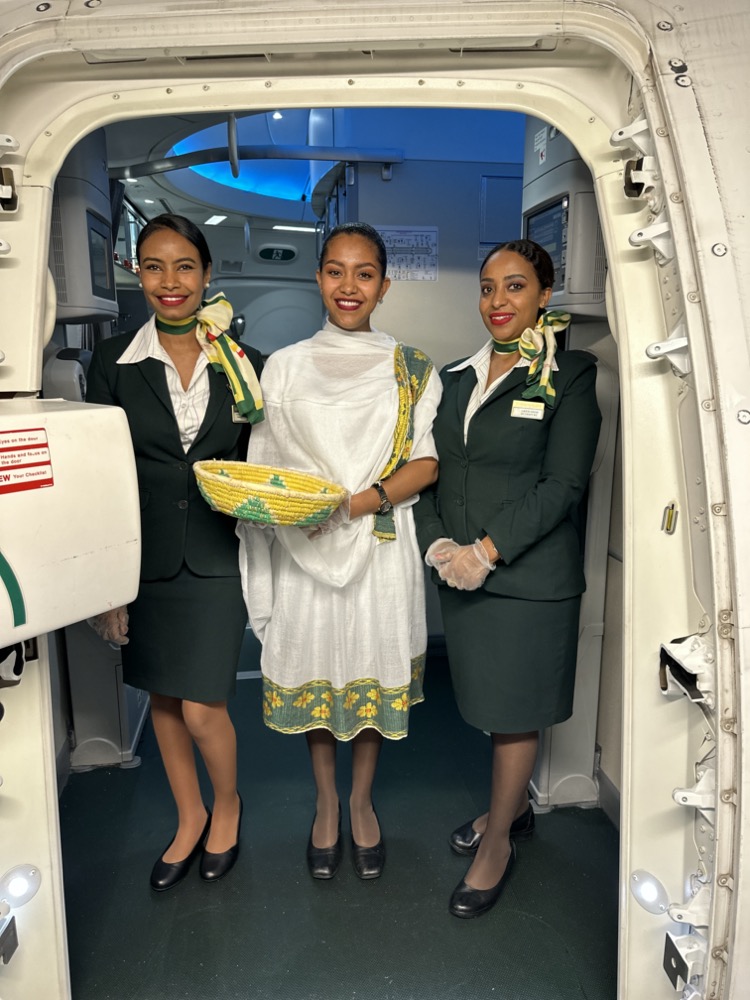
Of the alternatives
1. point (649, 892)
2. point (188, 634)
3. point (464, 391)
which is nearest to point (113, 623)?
point (188, 634)

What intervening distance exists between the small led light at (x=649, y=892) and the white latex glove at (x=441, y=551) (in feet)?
2.76

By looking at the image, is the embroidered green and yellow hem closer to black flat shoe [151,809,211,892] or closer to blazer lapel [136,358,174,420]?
black flat shoe [151,809,211,892]

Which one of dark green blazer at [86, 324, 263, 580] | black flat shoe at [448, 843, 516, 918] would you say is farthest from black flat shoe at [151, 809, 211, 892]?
dark green blazer at [86, 324, 263, 580]

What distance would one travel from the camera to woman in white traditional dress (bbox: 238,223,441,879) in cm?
192

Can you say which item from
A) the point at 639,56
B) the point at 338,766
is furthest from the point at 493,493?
the point at 338,766

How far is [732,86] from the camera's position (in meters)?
1.37

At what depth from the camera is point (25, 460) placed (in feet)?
4.23

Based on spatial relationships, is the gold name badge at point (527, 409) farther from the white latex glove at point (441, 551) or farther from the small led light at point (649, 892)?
the small led light at point (649, 892)

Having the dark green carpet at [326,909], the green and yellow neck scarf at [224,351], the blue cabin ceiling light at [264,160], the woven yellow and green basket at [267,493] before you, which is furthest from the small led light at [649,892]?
the blue cabin ceiling light at [264,160]

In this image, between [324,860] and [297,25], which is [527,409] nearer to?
[297,25]

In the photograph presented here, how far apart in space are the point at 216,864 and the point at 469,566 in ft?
4.18

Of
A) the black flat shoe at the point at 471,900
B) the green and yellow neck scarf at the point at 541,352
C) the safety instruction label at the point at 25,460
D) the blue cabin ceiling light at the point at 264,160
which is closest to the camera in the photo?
the safety instruction label at the point at 25,460

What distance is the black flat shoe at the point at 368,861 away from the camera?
2.16 meters

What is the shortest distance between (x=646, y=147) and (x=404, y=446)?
92cm
